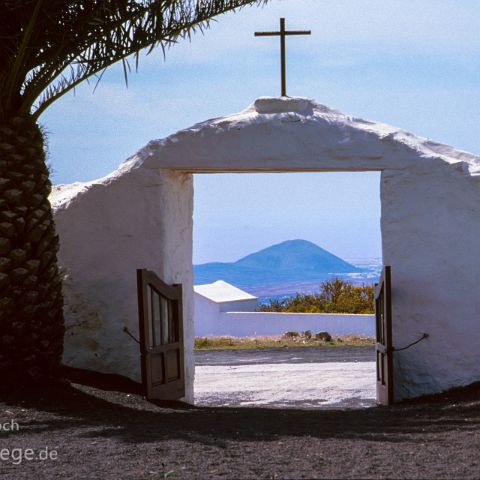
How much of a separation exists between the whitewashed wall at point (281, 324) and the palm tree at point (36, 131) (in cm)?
1267

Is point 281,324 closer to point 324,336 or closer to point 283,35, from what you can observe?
point 324,336

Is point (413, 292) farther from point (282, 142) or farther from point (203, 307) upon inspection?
point (203, 307)

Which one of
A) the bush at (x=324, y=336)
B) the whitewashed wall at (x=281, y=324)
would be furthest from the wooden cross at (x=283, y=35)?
the whitewashed wall at (x=281, y=324)

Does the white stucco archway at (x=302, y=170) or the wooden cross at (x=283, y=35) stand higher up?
the wooden cross at (x=283, y=35)

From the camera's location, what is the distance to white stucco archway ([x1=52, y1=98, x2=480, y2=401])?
34.7 ft

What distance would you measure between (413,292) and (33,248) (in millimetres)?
3783

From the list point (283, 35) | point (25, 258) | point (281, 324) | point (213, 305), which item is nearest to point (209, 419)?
point (25, 258)

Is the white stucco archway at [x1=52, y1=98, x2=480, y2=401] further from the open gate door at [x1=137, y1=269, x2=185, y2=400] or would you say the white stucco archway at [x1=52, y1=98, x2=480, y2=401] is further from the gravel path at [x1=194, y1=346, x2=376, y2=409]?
the gravel path at [x1=194, y1=346, x2=376, y2=409]

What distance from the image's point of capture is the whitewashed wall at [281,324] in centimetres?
2231

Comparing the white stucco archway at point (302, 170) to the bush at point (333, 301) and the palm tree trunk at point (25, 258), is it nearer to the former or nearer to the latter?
the palm tree trunk at point (25, 258)

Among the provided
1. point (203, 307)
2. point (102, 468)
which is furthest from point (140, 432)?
point (203, 307)

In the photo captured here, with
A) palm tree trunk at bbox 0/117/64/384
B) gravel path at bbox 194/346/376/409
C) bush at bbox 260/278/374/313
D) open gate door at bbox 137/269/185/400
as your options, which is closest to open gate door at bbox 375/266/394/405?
gravel path at bbox 194/346/376/409

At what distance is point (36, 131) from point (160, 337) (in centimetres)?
244

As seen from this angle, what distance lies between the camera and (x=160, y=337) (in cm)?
1079
